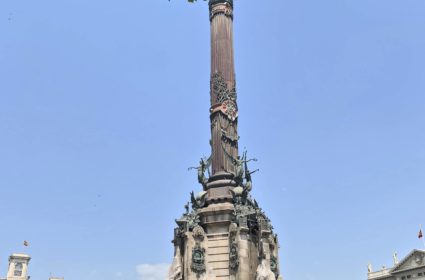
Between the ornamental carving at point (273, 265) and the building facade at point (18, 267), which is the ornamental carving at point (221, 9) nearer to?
the ornamental carving at point (273, 265)

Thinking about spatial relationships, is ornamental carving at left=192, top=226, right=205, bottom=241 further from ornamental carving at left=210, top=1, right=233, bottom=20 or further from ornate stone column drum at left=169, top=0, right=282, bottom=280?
ornamental carving at left=210, top=1, right=233, bottom=20

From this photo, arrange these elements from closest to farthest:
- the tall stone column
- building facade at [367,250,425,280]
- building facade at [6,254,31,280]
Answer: the tall stone column → building facade at [367,250,425,280] → building facade at [6,254,31,280]

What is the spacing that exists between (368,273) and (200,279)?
69601 millimetres

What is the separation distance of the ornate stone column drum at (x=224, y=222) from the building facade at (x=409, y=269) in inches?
2379

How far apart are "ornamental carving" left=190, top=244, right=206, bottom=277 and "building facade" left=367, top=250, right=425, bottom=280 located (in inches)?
2500

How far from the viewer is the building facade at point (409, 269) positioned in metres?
76.1

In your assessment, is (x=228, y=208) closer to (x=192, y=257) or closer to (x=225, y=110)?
(x=192, y=257)

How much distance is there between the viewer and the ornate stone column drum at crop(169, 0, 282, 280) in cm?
2262

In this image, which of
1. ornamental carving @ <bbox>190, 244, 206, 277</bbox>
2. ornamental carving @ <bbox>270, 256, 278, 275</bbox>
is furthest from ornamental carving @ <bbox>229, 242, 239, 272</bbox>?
ornamental carving @ <bbox>270, 256, 278, 275</bbox>

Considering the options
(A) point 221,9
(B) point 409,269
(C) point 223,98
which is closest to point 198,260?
(C) point 223,98

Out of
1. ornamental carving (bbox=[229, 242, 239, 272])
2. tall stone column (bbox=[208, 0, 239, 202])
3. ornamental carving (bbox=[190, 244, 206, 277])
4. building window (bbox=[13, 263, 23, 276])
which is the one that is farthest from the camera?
building window (bbox=[13, 263, 23, 276])

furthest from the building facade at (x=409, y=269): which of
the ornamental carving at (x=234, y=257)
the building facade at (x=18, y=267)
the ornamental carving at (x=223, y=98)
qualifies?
the ornamental carving at (x=234, y=257)

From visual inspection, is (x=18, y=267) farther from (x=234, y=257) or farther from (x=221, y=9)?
(x=234, y=257)

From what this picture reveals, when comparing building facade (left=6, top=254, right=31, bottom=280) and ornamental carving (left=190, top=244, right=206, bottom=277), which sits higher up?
building facade (left=6, top=254, right=31, bottom=280)
